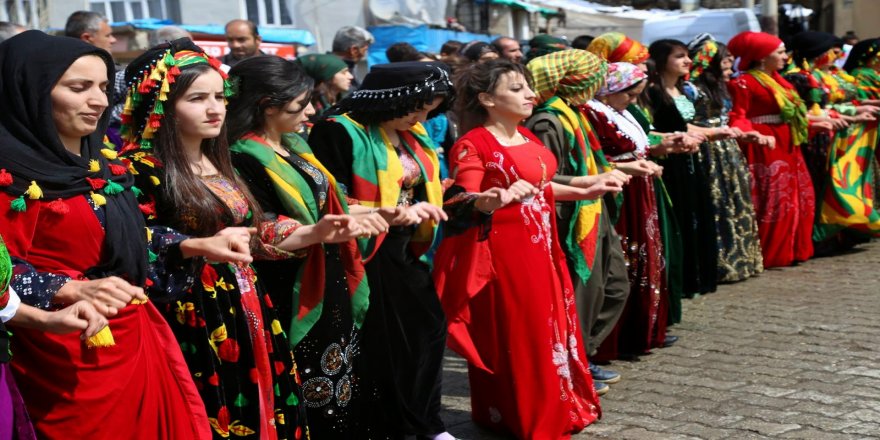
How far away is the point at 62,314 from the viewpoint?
2.81 m

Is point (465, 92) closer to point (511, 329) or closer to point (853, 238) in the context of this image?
point (511, 329)

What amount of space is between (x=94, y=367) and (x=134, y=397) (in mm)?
170

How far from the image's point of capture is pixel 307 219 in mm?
4105

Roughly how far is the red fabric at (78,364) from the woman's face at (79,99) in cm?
21

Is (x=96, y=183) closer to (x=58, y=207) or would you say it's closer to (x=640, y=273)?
(x=58, y=207)

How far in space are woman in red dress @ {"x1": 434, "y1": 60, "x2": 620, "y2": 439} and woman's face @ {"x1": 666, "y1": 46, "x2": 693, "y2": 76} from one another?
2706 millimetres

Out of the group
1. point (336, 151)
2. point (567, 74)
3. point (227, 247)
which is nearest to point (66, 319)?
point (227, 247)

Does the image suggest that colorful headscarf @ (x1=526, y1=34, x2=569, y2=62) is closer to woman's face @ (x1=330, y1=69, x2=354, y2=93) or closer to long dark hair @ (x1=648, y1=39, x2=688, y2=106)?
long dark hair @ (x1=648, y1=39, x2=688, y2=106)

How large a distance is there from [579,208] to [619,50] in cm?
160

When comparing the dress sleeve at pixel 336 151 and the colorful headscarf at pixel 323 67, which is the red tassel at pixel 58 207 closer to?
the dress sleeve at pixel 336 151

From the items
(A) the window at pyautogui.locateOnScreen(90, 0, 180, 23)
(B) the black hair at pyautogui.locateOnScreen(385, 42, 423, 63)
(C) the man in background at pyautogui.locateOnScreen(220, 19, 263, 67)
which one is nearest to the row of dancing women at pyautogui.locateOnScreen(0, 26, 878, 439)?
(B) the black hair at pyautogui.locateOnScreen(385, 42, 423, 63)

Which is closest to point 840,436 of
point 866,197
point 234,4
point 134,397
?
point 134,397

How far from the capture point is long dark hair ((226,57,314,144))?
419 cm

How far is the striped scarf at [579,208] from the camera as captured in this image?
5734 millimetres
